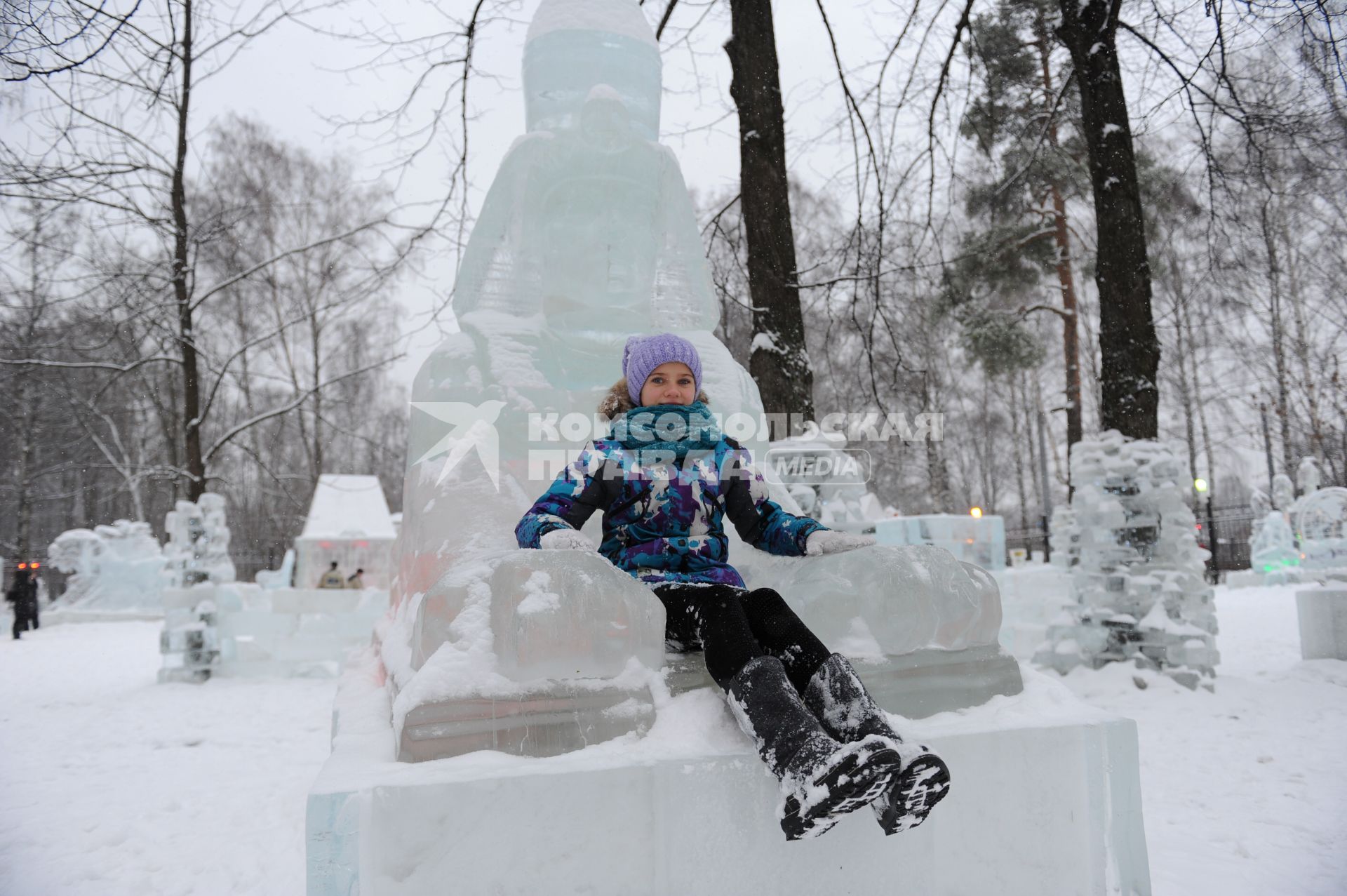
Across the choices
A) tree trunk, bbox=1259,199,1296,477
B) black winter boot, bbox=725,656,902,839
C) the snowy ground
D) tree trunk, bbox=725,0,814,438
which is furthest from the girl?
tree trunk, bbox=1259,199,1296,477

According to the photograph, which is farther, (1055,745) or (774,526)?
(774,526)

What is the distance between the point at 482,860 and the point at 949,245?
15.7m

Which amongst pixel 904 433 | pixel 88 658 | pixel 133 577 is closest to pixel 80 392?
pixel 133 577

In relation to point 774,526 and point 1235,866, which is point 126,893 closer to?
point 774,526

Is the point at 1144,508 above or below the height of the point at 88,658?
above

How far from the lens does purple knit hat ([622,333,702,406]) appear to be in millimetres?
2277

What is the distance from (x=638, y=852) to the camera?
1.52m

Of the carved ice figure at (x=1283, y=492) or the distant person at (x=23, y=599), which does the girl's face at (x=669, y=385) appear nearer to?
the distant person at (x=23, y=599)

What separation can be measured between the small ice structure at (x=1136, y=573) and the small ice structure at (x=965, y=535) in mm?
3311

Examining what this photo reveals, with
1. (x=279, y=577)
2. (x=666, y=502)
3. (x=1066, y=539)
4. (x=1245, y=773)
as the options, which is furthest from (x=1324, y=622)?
(x=279, y=577)

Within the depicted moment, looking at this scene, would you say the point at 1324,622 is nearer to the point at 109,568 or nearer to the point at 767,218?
the point at 767,218

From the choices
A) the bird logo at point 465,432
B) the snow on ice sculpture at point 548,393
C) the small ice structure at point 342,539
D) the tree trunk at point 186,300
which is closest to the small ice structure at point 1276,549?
the snow on ice sculpture at point 548,393

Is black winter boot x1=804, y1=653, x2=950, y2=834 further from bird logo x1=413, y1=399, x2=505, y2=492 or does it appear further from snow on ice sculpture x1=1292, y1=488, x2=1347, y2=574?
snow on ice sculpture x1=1292, y1=488, x2=1347, y2=574

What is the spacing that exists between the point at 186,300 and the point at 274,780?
24.2 ft
